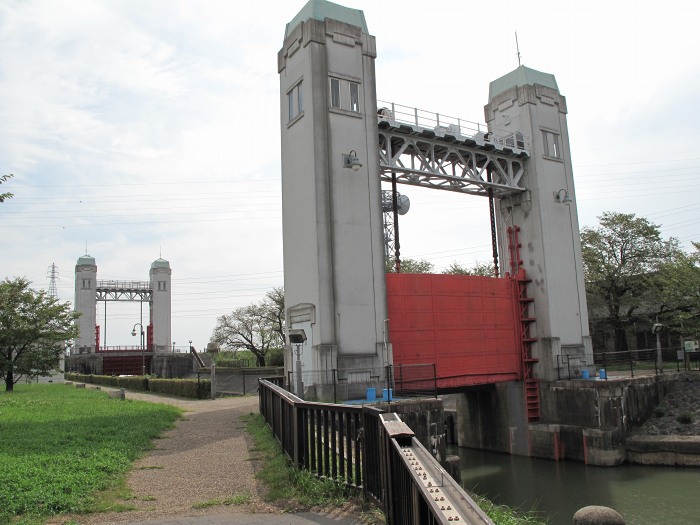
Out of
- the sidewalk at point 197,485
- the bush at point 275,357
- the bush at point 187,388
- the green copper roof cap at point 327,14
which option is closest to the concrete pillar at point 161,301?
the bush at point 275,357

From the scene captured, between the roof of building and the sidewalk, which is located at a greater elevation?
the roof of building

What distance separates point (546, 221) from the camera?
2680 cm

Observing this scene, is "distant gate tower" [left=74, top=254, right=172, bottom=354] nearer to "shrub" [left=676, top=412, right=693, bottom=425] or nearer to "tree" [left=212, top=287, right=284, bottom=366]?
"tree" [left=212, top=287, right=284, bottom=366]

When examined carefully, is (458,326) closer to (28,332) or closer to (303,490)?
(303,490)

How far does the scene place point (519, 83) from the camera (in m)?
27.6

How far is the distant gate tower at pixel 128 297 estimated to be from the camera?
221 feet

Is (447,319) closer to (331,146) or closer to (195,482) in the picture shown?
(331,146)

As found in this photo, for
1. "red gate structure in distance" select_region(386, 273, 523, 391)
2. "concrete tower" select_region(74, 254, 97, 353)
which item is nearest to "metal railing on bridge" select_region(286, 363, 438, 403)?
"red gate structure in distance" select_region(386, 273, 523, 391)

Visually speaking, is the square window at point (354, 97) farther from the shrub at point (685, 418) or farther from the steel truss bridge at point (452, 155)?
the shrub at point (685, 418)

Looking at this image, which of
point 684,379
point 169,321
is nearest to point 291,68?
point 684,379

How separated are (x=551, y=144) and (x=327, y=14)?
1261 centimetres

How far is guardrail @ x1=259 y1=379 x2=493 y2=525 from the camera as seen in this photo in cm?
353

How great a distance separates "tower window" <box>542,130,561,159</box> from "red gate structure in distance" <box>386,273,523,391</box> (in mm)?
6345

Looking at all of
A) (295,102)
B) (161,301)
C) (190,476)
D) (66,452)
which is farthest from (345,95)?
(161,301)
